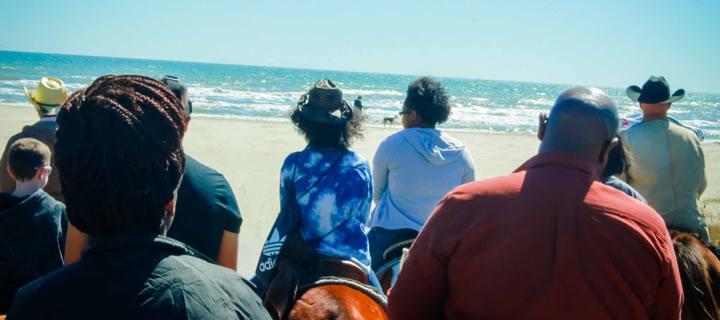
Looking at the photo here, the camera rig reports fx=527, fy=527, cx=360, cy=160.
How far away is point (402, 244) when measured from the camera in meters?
3.57

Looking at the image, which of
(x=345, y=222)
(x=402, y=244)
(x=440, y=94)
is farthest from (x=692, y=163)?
(x=345, y=222)

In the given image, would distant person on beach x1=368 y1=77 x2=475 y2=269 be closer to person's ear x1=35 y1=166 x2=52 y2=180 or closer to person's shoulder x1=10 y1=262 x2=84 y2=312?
person's ear x1=35 y1=166 x2=52 y2=180

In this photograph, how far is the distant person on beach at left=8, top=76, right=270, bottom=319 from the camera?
122cm

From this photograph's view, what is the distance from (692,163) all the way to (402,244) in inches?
89.9

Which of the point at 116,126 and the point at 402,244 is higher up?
the point at 116,126

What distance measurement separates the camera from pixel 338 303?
7.72 ft

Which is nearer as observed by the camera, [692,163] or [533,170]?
[533,170]

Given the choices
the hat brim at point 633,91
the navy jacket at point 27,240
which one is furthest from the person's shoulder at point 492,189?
the hat brim at point 633,91

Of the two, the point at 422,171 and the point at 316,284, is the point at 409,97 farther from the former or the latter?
the point at 316,284

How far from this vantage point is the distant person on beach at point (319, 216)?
2.74m

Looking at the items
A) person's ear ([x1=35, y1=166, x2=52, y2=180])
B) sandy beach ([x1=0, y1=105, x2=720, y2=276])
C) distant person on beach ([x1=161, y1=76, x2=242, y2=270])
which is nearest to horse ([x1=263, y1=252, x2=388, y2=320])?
distant person on beach ([x1=161, y1=76, x2=242, y2=270])

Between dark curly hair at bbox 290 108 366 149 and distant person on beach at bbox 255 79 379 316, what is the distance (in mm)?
50

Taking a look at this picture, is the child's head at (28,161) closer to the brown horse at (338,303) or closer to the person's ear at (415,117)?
the brown horse at (338,303)

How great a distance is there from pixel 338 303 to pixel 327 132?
42.6 inches
